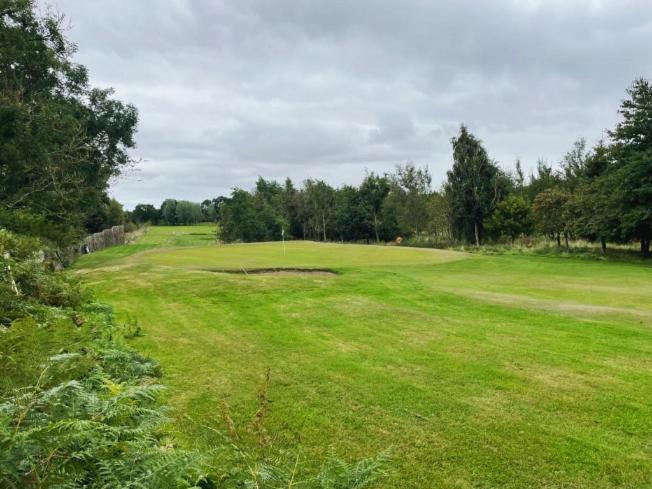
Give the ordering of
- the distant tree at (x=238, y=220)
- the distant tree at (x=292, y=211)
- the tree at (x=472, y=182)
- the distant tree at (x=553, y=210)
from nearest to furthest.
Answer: the distant tree at (x=553, y=210), the tree at (x=472, y=182), the distant tree at (x=238, y=220), the distant tree at (x=292, y=211)

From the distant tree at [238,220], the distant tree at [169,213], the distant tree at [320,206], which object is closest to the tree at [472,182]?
the distant tree at [320,206]

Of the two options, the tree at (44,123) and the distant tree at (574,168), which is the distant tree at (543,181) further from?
the tree at (44,123)

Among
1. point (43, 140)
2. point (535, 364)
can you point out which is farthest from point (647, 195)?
point (43, 140)

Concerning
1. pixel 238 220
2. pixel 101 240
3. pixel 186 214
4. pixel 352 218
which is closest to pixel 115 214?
pixel 238 220

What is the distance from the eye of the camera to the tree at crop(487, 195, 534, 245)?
47.6 metres

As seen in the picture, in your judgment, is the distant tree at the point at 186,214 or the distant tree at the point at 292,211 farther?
the distant tree at the point at 186,214

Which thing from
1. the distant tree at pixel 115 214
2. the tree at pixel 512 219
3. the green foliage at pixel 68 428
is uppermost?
the distant tree at pixel 115 214

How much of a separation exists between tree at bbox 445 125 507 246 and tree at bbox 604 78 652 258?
66.5 feet

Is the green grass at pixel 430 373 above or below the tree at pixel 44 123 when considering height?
below

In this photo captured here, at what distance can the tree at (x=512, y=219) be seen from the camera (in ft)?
156

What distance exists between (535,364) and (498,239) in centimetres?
4697

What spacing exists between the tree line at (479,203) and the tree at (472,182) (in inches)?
4.6

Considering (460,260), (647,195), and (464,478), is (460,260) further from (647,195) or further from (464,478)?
(464,478)

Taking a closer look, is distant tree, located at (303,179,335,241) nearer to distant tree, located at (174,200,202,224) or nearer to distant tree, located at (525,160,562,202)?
distant tree, located at (525,160,562,202)
